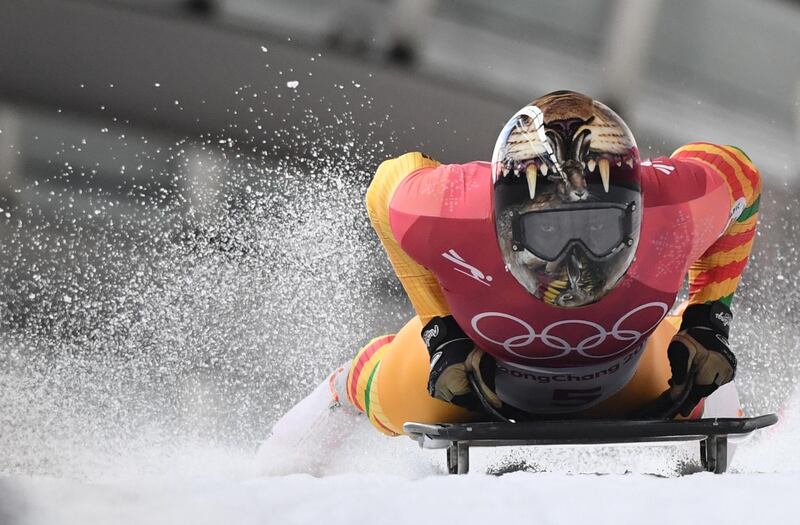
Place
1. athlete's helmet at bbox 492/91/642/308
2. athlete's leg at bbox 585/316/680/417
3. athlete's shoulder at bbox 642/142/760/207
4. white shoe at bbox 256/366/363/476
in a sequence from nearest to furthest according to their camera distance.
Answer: athlete's helmet at bbox 492/91/642/308, athlete's shoulder at bbox 642/142/760/207, athlete's leg at bbox 585/316/680/417, white shoe at bbox 256/366/363/476

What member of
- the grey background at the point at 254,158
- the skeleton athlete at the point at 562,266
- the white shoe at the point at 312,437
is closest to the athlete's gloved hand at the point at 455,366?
the skeleton athlete at the point at 562,266

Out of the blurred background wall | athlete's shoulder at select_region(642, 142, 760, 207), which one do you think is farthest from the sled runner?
the blurred background wall

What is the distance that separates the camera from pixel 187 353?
5.05 m

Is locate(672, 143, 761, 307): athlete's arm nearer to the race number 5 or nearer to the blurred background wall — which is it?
the race number 5

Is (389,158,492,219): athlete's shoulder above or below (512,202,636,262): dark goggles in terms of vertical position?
above

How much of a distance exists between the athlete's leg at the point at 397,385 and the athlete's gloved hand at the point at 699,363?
0.49 metres

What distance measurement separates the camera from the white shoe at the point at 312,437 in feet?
10.7

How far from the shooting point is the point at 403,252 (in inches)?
104

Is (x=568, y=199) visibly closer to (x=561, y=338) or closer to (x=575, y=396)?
(x=561, y=338)

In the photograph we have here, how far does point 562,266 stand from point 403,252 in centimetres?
55

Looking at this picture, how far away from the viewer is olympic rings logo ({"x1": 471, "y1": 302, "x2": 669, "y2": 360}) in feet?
8.21

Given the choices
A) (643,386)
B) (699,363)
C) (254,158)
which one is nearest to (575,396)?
(643,386)

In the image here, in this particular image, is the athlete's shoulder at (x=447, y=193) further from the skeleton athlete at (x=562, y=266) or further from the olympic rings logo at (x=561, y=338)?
the olympic rings logo at (x=561, y=338)

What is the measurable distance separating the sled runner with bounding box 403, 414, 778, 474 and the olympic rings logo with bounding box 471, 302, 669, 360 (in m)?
0.24
